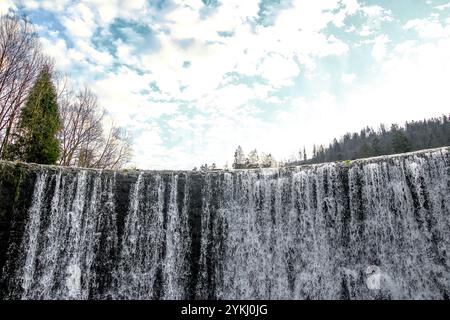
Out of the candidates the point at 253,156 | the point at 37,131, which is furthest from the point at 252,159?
the point at 37,131

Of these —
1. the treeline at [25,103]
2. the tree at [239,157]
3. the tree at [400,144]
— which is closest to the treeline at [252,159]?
the tree at [239,157]

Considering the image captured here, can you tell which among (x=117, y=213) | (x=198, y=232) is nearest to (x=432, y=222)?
(x=198, y=232)

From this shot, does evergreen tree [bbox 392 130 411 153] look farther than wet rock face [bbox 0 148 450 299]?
Yes

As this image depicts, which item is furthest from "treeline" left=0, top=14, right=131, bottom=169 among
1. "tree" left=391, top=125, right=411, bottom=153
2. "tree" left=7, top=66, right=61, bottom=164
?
"tree" left=391, top=125, right=411, bottom=153

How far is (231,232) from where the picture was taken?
15.8 m

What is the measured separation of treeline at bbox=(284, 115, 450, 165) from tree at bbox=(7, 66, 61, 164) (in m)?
40.2

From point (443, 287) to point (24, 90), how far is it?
2193 centimetres

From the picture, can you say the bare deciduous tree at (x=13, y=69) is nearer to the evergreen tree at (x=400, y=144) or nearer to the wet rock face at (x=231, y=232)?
the wet rock face at (x=231, y=232)

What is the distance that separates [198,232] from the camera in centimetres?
1602

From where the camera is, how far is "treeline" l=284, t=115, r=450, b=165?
55.0 m

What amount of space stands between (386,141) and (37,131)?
85.2 metres

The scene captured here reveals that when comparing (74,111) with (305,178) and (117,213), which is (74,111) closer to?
(117,213)

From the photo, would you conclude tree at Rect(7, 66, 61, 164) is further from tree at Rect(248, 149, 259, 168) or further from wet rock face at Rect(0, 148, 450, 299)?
tree at Rect(248, 149, 259, 168)

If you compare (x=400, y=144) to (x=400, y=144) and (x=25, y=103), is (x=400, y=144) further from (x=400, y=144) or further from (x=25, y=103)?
(x=25, y=103)
